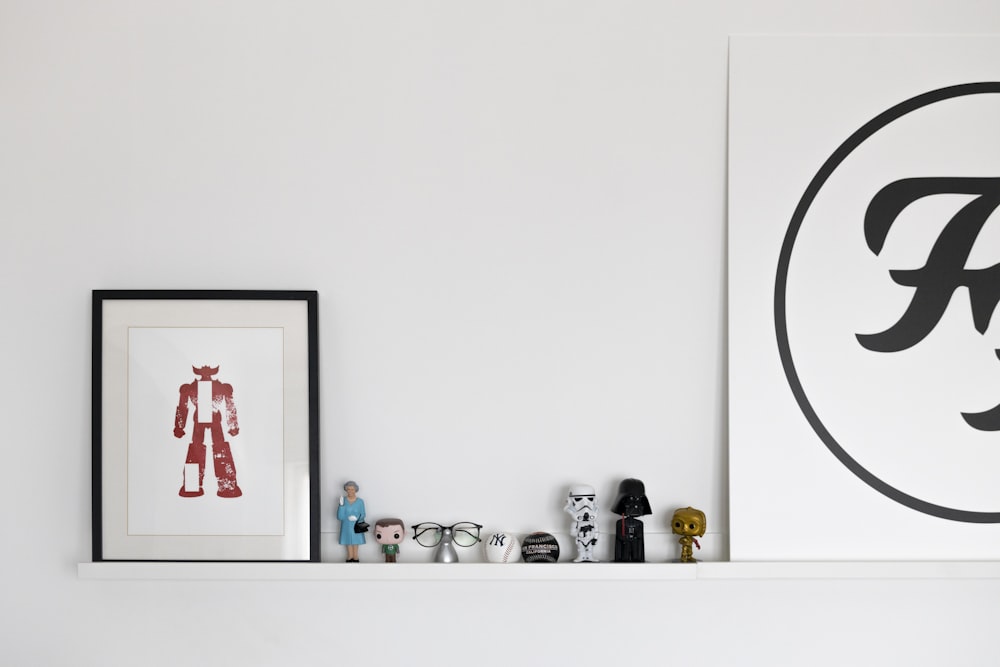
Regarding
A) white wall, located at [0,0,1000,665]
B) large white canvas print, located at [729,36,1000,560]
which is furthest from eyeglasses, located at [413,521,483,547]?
large white canvas print, located at [729,36,1000,560]

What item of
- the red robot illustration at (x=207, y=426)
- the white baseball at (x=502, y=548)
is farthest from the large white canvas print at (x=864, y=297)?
the red robot illustration at (x=207, y=426)

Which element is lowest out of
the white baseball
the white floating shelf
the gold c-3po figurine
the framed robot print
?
the white floating shelf

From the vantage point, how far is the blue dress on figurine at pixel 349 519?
5.05ft

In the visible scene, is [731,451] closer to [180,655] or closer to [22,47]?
[180,655]

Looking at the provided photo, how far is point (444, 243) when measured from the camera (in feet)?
5.22

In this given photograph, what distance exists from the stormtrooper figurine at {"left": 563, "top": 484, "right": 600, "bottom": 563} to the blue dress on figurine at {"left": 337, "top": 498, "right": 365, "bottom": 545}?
15.8 inches

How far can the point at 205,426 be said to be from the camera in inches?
61.2

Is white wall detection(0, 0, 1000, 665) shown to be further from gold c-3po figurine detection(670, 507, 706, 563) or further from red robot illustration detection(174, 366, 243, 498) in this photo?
red robot illustration detection(174, 366, 243, 498)

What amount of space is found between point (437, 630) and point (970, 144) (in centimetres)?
143

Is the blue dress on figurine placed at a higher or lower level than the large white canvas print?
lower

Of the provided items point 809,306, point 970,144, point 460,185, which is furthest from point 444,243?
point 970,144

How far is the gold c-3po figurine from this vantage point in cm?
152

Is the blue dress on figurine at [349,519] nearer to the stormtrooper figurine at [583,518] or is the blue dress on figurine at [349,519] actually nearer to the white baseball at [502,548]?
the white baseball at [502,548]

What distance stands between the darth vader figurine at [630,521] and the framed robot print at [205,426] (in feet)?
1.93
